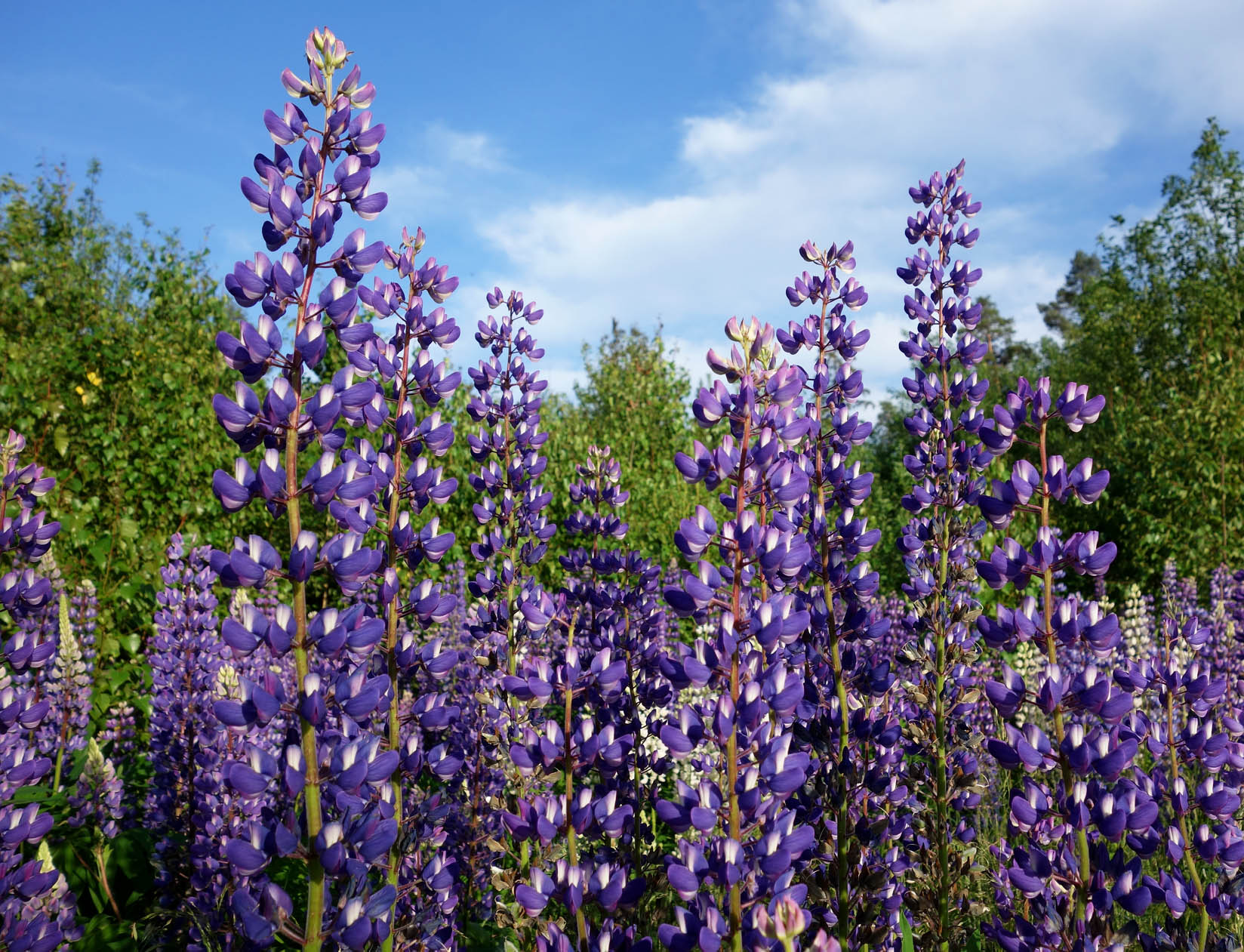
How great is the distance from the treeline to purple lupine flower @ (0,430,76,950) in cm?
399

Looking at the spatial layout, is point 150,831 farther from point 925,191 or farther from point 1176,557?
point 1176,557

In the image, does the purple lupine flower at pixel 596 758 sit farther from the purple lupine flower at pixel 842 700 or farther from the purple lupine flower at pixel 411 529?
the purple lupine flower at pixel 842 700

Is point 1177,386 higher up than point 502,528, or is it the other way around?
point 1177,386

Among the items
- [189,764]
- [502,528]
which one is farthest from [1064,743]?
[189,764]

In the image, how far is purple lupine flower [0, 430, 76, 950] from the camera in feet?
7.09

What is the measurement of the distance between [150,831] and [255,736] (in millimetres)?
652

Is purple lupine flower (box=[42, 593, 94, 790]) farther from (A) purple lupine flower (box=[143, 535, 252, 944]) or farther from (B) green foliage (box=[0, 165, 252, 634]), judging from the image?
(B) green foliage (box=[0, 165, 252, 634])

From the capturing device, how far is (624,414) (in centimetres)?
1280

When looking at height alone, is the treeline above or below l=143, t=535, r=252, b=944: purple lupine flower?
above

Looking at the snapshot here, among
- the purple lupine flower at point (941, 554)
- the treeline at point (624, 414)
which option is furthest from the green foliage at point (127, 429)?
the purple lupine flower at point (941, 554)

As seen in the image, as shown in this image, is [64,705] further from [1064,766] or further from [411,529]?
[1064,766]

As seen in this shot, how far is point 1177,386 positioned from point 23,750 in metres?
15.4

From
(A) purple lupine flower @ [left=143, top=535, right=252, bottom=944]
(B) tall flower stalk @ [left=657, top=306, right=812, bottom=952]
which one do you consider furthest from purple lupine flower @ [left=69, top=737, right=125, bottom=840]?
(B) tall flower stalk @ [left=657, top=306, right=812, bottom=952]

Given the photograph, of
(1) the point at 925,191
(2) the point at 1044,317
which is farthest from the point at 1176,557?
(2) the point at 1044,317
